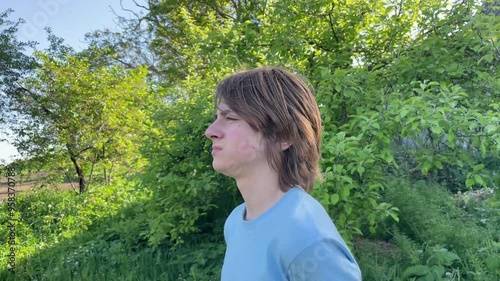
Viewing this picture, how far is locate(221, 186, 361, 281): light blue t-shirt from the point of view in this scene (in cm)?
92

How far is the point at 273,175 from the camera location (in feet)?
3.71

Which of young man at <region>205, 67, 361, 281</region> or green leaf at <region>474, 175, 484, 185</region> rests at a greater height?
young man at <region>205, 67, 361, 281</region>

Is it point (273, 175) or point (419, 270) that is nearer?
point (273, 175)

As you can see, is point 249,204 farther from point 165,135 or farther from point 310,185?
point 165,135

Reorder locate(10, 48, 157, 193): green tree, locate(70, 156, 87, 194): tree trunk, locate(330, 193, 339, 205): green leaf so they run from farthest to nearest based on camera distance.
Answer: locate(70, 156, 87, 194): tree trunk
locate(10, 48, 157, 193): green tree
locate(330, 193, 339, 205): green leaf

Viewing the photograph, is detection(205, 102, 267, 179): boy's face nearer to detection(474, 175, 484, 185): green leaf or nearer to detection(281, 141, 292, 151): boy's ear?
detection(281, 141, 292, 151): boy's ear

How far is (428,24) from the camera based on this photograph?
386 cm

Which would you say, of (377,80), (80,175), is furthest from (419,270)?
(80,175)

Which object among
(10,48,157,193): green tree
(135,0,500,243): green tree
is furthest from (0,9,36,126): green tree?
(135,0,500,243): green tree

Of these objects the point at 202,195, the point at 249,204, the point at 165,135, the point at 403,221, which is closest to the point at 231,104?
the point at 249,204

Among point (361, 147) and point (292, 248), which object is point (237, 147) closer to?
point (292, 248)

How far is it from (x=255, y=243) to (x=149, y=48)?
1478 cm

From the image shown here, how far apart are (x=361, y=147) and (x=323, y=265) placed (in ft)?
7.25

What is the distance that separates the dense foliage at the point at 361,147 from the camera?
9.52 feet
